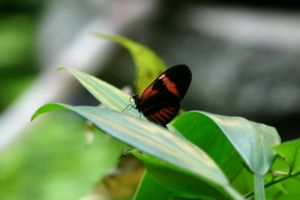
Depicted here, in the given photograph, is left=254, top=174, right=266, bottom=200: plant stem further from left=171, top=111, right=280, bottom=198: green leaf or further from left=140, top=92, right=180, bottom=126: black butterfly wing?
left=140, top=92, right=180, bottom=126: black butterfly wing

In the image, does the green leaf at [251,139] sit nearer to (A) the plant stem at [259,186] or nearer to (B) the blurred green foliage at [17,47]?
(A) the plant stem at [259,186]

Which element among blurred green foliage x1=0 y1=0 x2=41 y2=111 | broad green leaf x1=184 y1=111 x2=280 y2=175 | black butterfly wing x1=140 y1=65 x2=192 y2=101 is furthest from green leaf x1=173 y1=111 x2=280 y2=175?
blurred green foliage x1=0 y1=0 x2=41 y2=111

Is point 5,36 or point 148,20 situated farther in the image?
point 5,36

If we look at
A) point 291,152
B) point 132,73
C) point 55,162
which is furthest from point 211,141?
point 132,73

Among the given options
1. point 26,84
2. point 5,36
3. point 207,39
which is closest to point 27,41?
point 5,36

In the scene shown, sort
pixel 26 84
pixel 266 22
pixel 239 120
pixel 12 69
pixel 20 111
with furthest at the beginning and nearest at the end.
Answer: pixel 12 69 < pixel 26 84 < pixel 266 22 < pixel 20 111 < pixel 239 120

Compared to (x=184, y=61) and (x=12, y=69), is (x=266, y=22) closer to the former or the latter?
(x=184, y=61)
